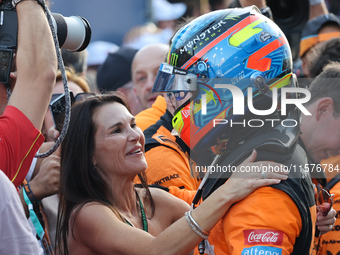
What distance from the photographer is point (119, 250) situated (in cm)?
216

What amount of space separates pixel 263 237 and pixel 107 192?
3.99ft

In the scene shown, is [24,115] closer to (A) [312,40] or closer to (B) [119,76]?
(B) [119,76]

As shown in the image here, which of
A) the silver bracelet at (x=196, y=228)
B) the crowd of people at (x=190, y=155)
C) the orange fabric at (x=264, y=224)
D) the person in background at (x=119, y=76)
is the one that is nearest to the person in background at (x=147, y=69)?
the person in background at (x=119, y=76)

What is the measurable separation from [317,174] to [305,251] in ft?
3.63

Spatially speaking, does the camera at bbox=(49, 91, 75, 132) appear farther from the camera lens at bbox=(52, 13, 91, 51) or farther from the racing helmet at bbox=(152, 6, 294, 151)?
the racing helmet at bbox=(152, 6, 294, 151)

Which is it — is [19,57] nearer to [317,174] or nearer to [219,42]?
[219,42]

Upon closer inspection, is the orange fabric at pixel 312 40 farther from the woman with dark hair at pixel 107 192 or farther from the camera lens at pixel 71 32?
the camera lens at pixel 71 32

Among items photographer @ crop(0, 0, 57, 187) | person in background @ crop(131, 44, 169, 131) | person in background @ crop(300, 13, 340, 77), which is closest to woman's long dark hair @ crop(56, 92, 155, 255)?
photographer @ crop(0, 0, 57, 187)

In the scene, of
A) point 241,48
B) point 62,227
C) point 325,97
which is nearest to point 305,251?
point 241,48

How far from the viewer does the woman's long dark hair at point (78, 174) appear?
240 centimetres

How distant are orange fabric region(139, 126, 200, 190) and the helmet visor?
2.42 feet

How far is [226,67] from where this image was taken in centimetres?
189

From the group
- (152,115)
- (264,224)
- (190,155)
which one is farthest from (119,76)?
(264,224)

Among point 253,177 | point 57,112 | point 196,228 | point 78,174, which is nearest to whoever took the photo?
point 253,177
